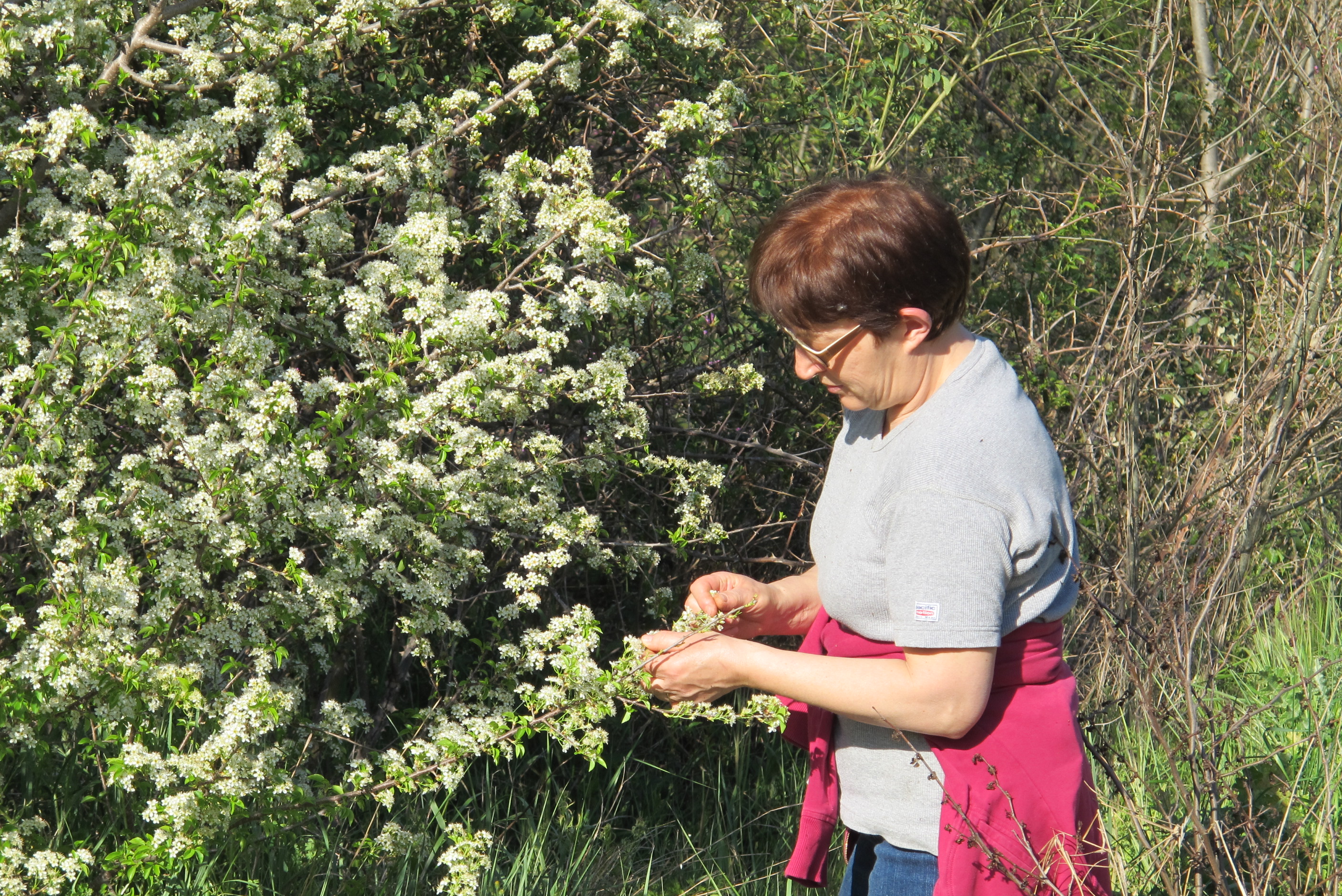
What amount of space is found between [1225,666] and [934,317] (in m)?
2.89

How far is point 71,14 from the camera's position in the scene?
2.93 metres

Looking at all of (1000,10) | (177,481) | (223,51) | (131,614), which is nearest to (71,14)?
(223,51)

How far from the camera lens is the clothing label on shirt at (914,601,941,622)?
1.73m

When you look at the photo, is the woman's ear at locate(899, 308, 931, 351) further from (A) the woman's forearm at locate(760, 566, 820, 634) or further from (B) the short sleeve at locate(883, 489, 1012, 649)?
(A) the woman's forearm at locate(760, 566, 820, 634)

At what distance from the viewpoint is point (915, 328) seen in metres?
1.91

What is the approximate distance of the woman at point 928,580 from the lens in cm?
176

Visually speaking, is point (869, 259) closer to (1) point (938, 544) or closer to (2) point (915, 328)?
(2) point (915, 328)

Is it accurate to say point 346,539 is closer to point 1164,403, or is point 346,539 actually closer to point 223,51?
point 223,51

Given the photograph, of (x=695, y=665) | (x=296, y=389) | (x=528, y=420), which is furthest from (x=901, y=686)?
(x=296, y=389)

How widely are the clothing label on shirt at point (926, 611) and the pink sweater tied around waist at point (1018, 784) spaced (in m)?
0.16

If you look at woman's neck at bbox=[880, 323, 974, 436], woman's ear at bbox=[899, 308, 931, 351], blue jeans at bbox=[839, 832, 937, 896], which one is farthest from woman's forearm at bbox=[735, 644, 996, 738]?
woman's ear at bbox=[899, 308, 931, 351]

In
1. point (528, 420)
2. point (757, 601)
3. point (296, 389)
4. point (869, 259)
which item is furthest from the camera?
point (528, 420)

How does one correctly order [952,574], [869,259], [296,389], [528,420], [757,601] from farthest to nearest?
[528,420] → [296,389] → [757,601] → [869,259] → [952,574]

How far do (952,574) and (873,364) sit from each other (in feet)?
1.31
